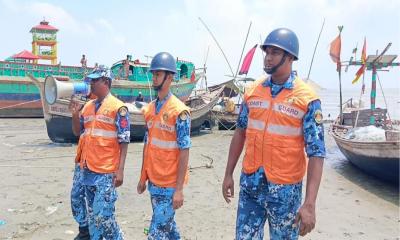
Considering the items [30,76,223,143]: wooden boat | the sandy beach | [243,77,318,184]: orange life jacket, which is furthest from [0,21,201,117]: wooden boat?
[243,77,318,184]: orange life jacket

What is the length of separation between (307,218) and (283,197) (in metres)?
0.25

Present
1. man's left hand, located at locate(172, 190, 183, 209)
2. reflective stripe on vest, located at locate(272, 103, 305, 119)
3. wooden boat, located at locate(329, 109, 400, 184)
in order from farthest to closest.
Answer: wooden boat, located at locate(329, 109, 400, 184)
man's left hand, located at locate(172, 190, 183, 209)
reflective stripe on vest, located at locate(272, 103, 305, 119)

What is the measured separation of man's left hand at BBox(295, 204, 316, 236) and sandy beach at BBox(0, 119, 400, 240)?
2.70m

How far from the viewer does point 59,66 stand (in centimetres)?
2331

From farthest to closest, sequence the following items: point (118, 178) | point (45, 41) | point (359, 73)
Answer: point (45, 41) < point (359, 73) < point (118, 178)

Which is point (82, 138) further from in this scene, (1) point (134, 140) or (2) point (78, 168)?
(1) point (134, 140)

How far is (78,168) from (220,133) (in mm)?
15092

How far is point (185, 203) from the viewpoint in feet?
21.9

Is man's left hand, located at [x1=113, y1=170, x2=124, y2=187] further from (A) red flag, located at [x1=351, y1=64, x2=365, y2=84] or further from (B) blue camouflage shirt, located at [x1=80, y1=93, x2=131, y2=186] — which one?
(A) red flag, located at [x1=351, y1=64, x2=365, y2=84]

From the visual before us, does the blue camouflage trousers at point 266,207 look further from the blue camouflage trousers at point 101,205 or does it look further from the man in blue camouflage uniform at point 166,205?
the blue camouflage trousers at point 101,205

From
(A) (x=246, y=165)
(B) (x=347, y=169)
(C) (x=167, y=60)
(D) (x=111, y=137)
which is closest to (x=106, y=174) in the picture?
(D) (x=111, y=137)

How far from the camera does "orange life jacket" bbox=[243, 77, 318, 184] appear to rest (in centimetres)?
270

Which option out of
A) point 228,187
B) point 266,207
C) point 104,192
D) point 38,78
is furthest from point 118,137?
point 38,78

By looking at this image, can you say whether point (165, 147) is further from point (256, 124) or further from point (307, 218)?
point (307, 218)
